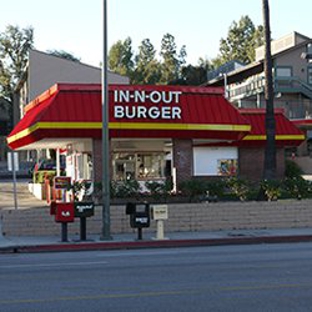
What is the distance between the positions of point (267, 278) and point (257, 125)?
2842cm

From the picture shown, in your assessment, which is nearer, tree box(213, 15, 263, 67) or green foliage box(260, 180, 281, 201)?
green foliage box(260, 180, 281, 201)

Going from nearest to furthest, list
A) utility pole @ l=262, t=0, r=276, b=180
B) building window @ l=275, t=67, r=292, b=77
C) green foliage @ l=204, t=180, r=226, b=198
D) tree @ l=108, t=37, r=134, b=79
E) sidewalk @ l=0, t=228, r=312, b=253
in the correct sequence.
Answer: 1. sidewalk @ l=0, t=228, r=312, b=253
2. green foliage @ l=204, t=180, r=226, b=198
3. utility pole @ l=262, t=0, r=276, b=180
4. building window @ l=275, t=67, r=292, b=77
5. tree @ l=108, t=37, r=134, b=79

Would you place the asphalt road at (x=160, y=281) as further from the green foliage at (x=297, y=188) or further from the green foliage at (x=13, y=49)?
the green foliage at (x=13, y=49)

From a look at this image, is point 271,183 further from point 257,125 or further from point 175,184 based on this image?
point 257,125

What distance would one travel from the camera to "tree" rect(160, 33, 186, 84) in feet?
377

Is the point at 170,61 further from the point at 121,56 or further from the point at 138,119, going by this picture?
the point at 138,119

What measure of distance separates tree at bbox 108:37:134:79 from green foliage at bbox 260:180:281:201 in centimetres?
9926

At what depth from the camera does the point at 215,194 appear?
2498 cm

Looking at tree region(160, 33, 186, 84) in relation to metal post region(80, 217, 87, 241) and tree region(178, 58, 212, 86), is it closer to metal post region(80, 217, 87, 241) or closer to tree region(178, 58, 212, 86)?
tree region(178, 58, 212, 86)

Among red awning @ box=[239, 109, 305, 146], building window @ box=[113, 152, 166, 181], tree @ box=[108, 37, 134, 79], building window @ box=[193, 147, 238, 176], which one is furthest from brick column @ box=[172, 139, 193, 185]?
tree @ box=[108, 37, 134, 79]

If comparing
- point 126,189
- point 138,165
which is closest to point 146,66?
point 138,165

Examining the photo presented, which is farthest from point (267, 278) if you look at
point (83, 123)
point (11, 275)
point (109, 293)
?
point (83, 123)

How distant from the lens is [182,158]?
29.3 metres

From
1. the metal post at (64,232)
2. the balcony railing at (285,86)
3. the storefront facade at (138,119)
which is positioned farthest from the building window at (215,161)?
the balcony railing at (285,86)
